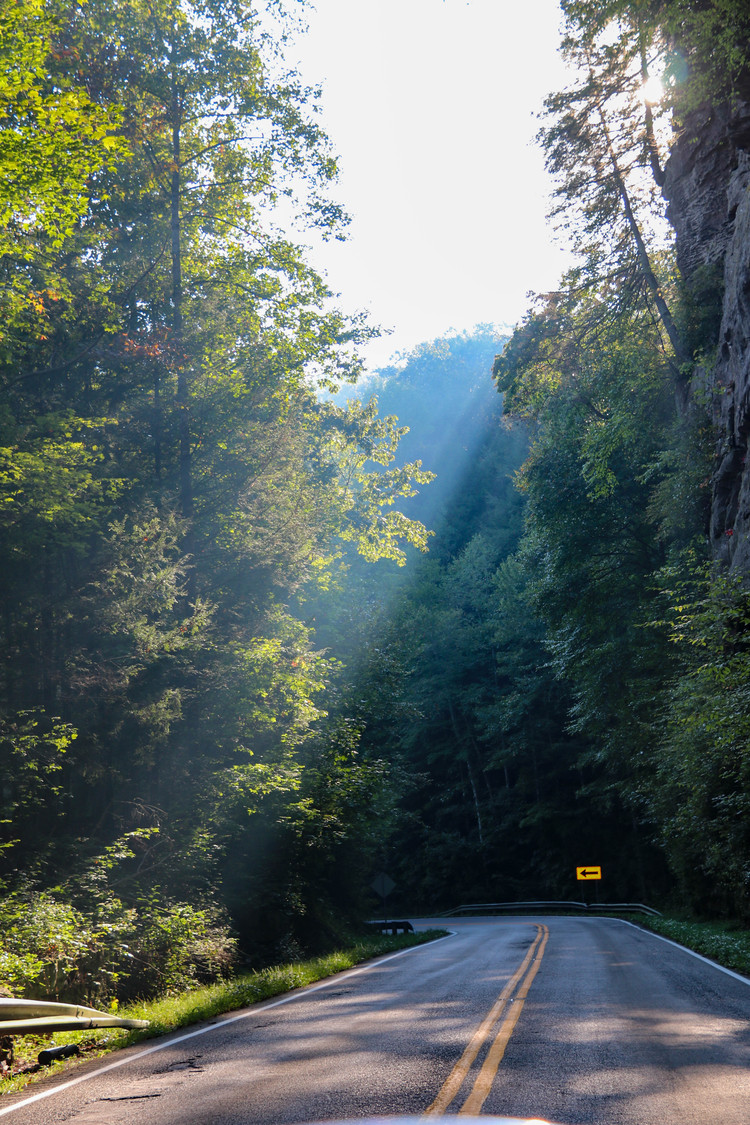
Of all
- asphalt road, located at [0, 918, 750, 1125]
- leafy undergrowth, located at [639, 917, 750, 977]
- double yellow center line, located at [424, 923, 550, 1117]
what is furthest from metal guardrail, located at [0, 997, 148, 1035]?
leafy undergrowth, located at [639, 917, 750, 977]

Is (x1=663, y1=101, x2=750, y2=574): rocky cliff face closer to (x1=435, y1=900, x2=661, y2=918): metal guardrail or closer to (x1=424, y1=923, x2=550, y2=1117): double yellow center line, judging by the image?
(x1=424, y1=923, x2=550, y2=1117): double yellow center line

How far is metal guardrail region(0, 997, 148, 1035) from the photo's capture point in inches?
270

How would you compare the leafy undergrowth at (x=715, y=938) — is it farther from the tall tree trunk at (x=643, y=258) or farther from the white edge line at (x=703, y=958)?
the tall tree trunk at (x=643, y=258)

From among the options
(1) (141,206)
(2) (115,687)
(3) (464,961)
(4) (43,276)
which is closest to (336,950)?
(3) (464,961)

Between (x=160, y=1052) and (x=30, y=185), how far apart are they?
35.1ft

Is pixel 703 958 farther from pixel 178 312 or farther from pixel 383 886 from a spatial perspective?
pixel 178 312

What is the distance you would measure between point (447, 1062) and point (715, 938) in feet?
46.0

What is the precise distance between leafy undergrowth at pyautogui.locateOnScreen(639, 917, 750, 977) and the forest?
3.22 feet

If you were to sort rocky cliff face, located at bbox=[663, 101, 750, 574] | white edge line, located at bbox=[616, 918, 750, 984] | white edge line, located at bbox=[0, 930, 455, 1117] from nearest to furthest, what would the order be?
white edge line, located at bbox=[0, 930, 455, 1117]
white edge line, located at bbox=[616, 918, 750, 984]
rocky cliff face, located at bbox=[663, 101, 750, 574]

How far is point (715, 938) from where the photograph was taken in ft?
57.8

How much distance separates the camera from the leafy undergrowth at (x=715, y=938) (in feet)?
45.7

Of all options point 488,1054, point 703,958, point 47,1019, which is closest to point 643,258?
point 703,958

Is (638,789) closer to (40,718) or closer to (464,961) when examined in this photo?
(464,961)

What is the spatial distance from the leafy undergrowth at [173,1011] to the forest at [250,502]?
86 cm
